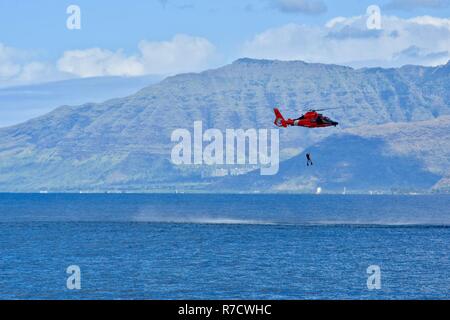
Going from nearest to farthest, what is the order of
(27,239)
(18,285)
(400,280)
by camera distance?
(18,285), (400,280), (27,239)

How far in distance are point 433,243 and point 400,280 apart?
58075 millimetres

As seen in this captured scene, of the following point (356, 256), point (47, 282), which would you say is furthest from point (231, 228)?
point (47, 282)

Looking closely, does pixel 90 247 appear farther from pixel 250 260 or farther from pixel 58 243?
pixel 250 260

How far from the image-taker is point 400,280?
9200cm

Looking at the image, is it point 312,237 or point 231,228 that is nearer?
point 312,237

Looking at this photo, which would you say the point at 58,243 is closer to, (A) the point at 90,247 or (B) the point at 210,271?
(A) the point at 90,247

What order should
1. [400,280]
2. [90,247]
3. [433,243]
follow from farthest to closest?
[433,243] < [90,247] < [400,280]

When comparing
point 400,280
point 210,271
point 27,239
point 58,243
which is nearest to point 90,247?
point 58,243

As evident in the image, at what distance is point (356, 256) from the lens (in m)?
123

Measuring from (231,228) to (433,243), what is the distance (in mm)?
60285

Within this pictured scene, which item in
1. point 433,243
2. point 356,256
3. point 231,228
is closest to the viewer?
point 356,256
